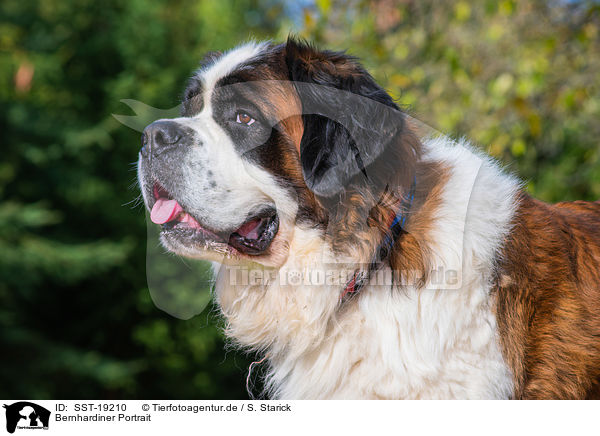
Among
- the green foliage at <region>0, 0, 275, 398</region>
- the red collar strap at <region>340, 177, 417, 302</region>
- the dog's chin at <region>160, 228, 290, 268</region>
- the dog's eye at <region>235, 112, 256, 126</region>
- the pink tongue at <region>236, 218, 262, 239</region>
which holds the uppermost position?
the dog's eye at <region>235, 112, 256, 126</region>

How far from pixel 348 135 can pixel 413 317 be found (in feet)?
2.36

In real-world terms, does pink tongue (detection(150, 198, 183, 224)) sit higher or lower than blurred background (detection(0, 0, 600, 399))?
higher

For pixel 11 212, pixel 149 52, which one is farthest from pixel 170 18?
pixel 11 212

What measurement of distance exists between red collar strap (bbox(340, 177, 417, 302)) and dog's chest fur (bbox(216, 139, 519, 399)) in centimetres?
4

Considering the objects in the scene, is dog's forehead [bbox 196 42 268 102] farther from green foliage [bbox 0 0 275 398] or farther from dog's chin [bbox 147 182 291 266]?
green foliage [bbox 0 0 275 398]

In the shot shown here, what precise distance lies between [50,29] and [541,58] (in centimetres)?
867

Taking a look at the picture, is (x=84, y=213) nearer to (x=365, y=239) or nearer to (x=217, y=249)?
(x=217, y=249)

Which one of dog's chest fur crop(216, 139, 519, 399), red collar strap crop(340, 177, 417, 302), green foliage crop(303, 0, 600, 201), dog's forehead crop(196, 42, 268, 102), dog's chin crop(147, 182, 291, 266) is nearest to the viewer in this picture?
dog's chest fur crop(216, 139, 519, 399)

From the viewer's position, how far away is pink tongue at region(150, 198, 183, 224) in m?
2.36

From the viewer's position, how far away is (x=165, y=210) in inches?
93.4

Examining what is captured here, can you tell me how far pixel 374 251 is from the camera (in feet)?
7.23

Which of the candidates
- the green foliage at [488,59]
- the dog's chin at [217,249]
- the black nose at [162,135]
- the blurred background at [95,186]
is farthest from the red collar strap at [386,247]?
the blurred background at [95,186]

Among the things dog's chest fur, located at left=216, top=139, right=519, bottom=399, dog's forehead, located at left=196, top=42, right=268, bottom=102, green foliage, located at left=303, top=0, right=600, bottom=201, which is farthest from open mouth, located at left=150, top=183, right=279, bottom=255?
green foliage, located at left=303, top=0, right=600, bottom=201
